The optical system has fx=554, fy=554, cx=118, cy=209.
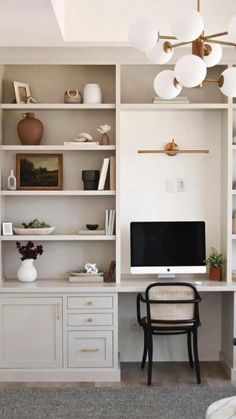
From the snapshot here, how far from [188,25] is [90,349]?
2886 mm

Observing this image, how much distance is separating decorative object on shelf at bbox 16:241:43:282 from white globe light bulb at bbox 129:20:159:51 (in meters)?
2.52

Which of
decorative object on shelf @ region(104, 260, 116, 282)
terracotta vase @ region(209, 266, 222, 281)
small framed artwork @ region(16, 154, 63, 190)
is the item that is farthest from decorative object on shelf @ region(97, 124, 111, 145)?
terracotta vase @ region(209, 266, 222, 281)

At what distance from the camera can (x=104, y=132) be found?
15.2ft

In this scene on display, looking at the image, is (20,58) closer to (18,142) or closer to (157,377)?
(18,142)

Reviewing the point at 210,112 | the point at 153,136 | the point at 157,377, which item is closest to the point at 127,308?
the point at 157,377

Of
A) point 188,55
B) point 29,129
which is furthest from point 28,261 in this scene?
point 188,55

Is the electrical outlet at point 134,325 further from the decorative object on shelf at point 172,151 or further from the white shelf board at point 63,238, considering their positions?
the decorative object on shelf at point 172,151

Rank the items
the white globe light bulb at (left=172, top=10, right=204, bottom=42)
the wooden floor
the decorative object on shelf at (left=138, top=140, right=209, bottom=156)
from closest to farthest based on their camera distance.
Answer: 1. the white globe light bulb at (left=172, top=10, right=204, bottom=42)
2. the wooden floor
3. the decorative object on shelf at (left=138, top=140, right=209, bottom=156)

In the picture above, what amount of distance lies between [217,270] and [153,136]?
1281 mm

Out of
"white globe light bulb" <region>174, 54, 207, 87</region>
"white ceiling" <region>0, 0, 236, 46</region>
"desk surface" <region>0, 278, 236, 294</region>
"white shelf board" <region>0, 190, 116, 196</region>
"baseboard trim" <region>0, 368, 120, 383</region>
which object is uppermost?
"white ceiling" <region>0, 0, 236, 46</region>

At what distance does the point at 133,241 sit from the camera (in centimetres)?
462

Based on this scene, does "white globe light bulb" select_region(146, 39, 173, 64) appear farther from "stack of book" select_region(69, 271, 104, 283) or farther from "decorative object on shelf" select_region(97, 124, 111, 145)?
"stack of book" select_region(69, 271, 104, 283)

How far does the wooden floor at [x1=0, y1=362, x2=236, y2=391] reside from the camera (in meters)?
4.37

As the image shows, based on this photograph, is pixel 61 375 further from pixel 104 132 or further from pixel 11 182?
pixel 104 132
